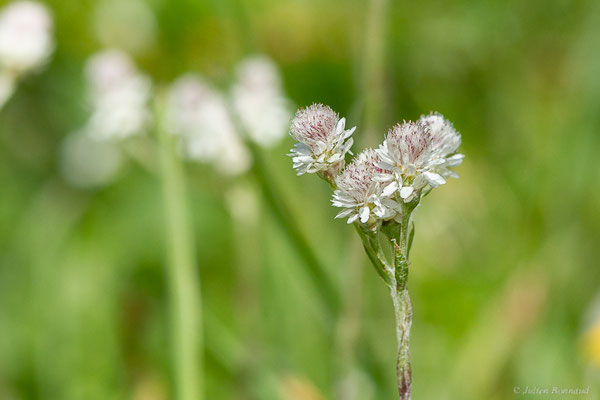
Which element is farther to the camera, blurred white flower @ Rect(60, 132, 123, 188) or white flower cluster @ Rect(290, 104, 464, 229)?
blurred white flower @ Rect(60, 132, 123, 188)

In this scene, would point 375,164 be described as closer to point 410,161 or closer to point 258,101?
point 410,161

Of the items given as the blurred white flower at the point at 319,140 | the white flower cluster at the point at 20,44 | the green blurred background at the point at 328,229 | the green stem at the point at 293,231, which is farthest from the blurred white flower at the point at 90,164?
the blurred white flower at the point at 319,140

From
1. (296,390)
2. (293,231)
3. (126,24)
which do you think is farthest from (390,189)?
(126,24)

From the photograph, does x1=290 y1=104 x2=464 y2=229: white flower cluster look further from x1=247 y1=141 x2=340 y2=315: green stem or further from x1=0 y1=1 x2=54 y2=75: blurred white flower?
x1=0 y1=1 x2=54 y2=75: blurred white flower

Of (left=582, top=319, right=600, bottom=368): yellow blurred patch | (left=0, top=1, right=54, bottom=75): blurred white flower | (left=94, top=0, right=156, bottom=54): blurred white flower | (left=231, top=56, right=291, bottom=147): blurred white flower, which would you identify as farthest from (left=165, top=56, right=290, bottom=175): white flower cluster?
(left=94, top=0, right=156, bottom=54): blurred white flower

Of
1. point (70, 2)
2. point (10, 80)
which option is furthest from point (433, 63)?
point (10, 80)

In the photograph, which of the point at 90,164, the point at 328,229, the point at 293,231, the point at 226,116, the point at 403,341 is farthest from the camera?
the point at 90,164

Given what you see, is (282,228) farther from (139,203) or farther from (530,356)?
(139,203)
